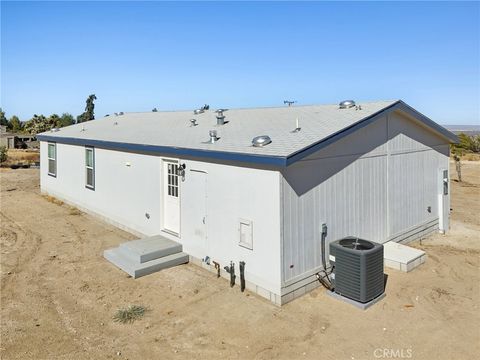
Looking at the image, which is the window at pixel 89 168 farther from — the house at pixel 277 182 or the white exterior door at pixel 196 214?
the white exterior door at pixel 196 214

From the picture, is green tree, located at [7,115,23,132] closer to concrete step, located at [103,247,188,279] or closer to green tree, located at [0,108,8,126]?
green tree, located at [0,108,8,126]

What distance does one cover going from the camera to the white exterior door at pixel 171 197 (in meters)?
8.98

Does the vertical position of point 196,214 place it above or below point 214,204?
below

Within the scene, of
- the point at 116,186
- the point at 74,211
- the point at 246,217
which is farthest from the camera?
the point at 74,211

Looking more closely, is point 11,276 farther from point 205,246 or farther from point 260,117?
point 260,117

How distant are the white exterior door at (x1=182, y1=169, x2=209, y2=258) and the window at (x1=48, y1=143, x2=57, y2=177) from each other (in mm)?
9980

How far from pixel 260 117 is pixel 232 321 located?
6163mm

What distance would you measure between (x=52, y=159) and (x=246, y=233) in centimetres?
1270

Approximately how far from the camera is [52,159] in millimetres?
16141

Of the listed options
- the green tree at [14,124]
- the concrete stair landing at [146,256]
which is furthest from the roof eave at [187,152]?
the green tree at [14,124]

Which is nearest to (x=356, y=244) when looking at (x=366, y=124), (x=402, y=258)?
(x=402, y=258)

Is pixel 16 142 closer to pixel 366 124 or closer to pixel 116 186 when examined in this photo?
pixel 116 186

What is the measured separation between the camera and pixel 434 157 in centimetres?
1095

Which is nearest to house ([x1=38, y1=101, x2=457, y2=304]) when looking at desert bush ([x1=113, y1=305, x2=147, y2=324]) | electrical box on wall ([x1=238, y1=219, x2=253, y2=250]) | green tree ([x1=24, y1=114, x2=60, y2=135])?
electrical box on wall ([x1=238, y1=219, x2=253, y2=250])
